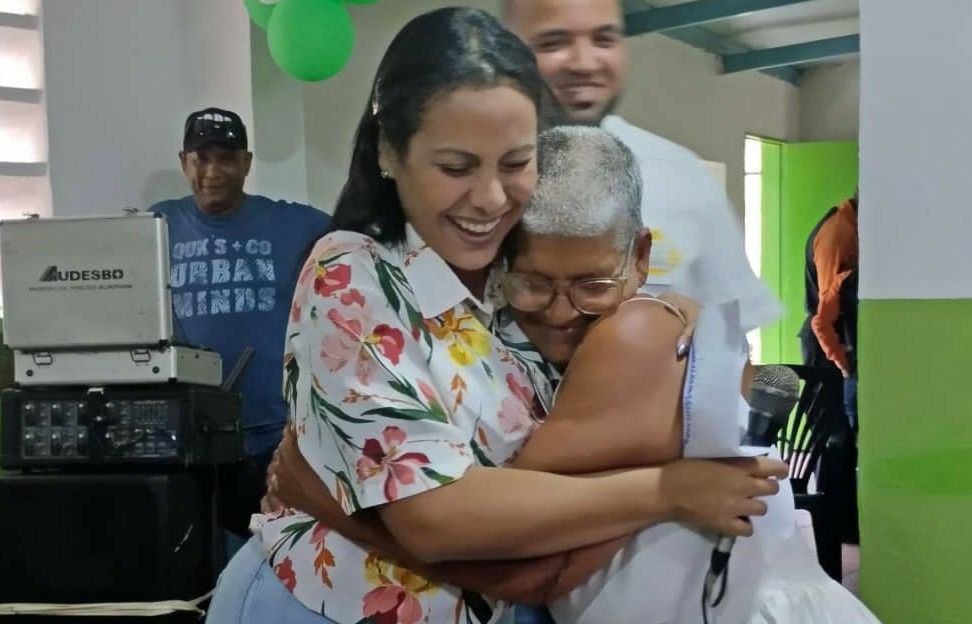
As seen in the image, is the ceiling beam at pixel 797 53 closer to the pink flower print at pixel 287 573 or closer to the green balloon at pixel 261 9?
the green balloon at pixel 261 9

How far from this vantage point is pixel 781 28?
4.27m

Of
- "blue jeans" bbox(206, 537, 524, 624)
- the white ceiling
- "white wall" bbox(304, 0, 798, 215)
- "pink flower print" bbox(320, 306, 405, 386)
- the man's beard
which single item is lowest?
"blue jeans" bbox(206, 537, 524, 624)

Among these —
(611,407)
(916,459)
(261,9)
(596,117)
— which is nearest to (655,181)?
(596,117)

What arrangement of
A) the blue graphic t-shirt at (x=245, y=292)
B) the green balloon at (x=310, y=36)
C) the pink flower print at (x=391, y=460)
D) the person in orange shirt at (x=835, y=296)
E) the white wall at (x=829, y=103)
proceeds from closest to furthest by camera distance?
the pink flower print at (x=391, y=460) < the green balloon at (x=310, y=36) < the blue graphic t-shirt at (x=245, y=292) < the person in orange shirt at (x=835, y=296) < the white wall at (x=829, y=103)

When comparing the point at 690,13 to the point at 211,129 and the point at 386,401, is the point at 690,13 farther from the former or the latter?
the point at 386,401

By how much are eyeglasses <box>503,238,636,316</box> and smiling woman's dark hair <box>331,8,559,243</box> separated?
0.45 ft

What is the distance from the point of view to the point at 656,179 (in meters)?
1.05

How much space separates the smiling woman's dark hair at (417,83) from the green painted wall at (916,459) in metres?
1.06

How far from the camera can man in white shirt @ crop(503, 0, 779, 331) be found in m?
1.02

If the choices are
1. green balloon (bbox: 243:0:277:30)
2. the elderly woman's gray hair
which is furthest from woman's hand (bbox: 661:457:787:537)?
green balloon (bbox: 243:0:277:30)

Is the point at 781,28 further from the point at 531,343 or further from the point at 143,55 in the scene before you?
the point at 531,343

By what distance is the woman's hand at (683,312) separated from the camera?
0.87 metres

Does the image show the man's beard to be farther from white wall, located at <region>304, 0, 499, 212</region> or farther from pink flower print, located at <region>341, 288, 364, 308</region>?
white wall, located at <region>304, 0, 499, 212</region>

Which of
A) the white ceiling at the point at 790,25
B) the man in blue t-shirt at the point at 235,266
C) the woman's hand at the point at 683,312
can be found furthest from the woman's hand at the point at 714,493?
the white ceiling at the point at 790,25
